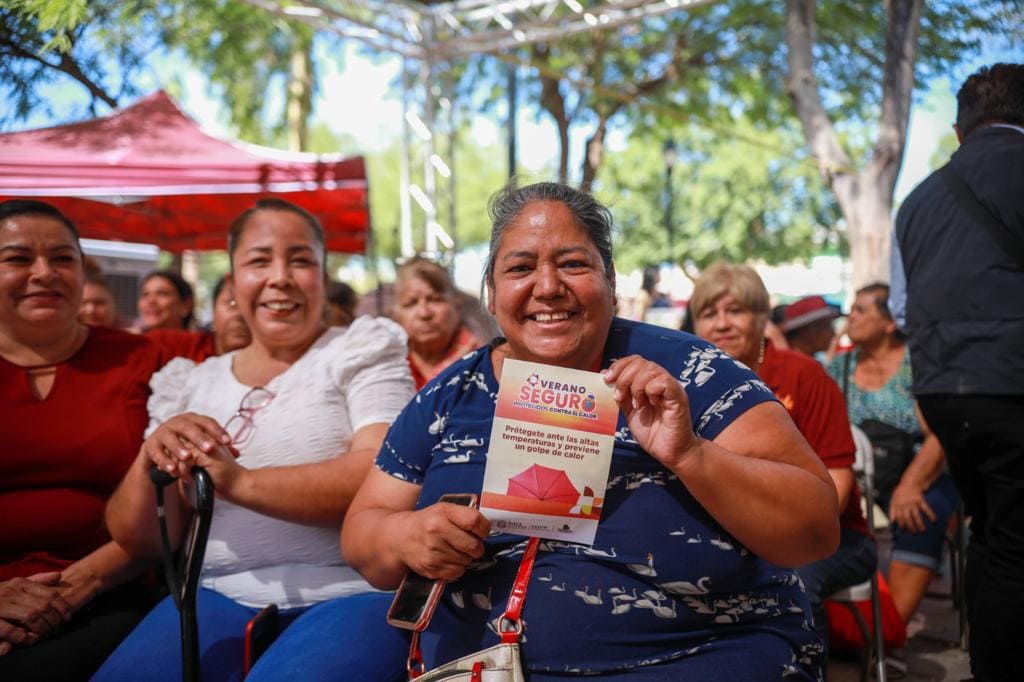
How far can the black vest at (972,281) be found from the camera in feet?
8.00

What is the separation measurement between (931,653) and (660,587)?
3022 mm

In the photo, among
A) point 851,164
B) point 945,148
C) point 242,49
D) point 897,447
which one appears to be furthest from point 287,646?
point 242,49

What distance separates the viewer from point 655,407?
162cm

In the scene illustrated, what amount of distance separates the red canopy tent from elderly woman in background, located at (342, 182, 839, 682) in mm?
1724

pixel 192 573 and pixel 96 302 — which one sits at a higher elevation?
pixel 96 302

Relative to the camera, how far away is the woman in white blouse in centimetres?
215

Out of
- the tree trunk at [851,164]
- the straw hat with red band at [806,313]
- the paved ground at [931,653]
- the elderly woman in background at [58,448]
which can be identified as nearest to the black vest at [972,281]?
the paved ground at [931,653]

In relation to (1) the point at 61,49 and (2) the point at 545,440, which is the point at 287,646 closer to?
(2) the point at 545,440

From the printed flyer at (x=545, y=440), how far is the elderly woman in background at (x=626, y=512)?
54 mm

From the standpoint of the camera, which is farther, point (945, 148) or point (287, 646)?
point (945, 148)

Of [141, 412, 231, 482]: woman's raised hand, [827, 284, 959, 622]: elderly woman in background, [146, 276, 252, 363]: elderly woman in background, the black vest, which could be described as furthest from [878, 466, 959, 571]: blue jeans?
[141, 412, 231, 482]: woman's raised hand

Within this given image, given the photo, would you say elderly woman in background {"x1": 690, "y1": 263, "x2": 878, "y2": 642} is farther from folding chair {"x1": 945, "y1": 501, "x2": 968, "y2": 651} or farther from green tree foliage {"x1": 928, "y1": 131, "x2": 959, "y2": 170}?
folding chair {"x1": 945, "y1": 501, "x2": 968, "y2": 651}

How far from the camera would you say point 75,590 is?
91.0 inches

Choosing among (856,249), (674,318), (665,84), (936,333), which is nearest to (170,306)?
(936,333)
